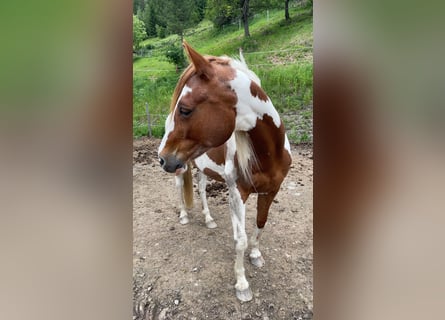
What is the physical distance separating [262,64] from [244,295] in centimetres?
81

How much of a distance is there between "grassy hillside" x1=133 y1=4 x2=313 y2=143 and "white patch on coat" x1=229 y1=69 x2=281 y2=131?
3.6 inches

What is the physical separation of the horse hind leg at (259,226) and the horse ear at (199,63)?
52 cm

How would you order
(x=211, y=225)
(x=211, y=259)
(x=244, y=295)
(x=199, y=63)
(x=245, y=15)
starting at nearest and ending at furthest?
(x=199, y=63)
(x=245, y=15)
(x=244, y=295)
(x=211, y=259)
(x=211, y=225)

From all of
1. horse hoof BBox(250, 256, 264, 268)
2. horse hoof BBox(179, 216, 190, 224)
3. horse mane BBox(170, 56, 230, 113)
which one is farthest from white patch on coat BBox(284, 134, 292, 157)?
horse hoof BBox(179, 216, 190, 224)

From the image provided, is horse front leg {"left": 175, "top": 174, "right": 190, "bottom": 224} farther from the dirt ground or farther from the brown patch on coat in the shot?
the brown patch on coat

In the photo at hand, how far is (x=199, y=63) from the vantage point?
0.67 meters

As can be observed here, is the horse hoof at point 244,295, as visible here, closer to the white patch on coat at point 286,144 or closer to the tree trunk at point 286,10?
the white patch on coat at point 286,144

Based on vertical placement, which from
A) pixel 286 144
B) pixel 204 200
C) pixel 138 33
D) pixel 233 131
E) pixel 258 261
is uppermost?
pixel 138 33

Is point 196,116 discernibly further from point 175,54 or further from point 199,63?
point 175,54

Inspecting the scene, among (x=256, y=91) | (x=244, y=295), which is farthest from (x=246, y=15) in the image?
(x=244, y=295)
